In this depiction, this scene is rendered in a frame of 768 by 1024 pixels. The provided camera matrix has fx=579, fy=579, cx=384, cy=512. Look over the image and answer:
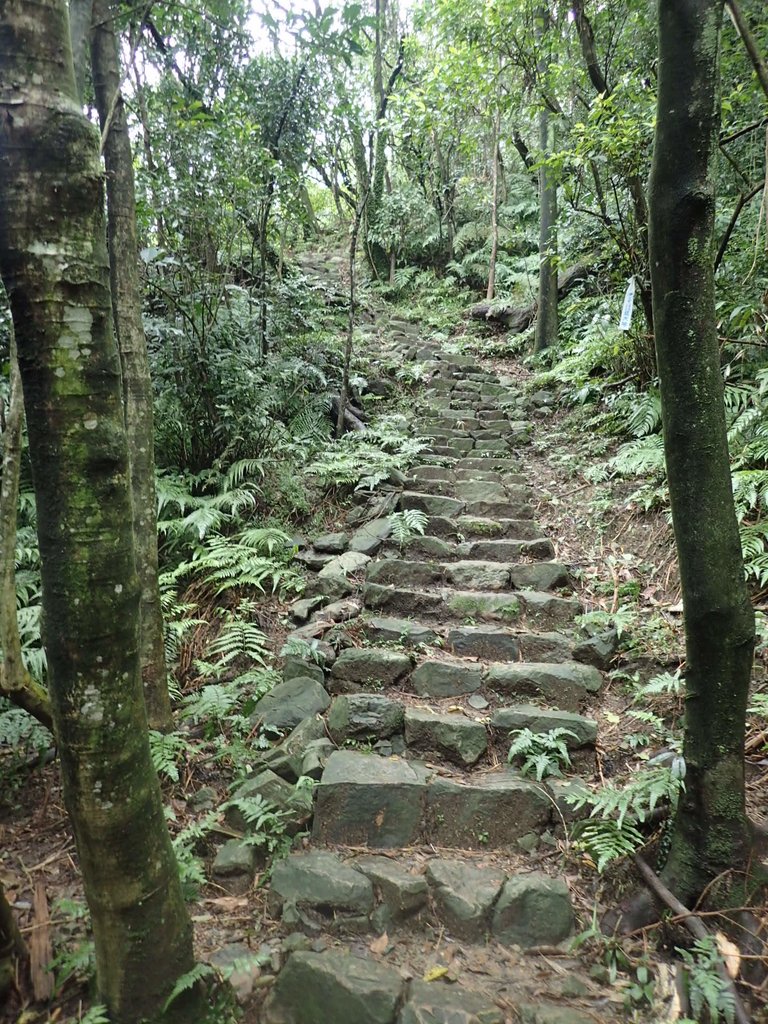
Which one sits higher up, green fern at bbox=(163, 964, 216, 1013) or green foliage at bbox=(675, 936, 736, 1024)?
green fern at bbox=(163, 964, 216, 1013)

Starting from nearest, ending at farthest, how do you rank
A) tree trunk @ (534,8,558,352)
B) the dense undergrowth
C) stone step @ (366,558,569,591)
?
1. the dense undergrowth
2. stone step @ (366,558,569,591)
3. tree trunk @ (534,8,558,352)

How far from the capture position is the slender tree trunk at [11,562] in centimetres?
244

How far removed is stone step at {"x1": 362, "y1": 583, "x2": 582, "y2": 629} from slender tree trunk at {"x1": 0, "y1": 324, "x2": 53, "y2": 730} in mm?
2408

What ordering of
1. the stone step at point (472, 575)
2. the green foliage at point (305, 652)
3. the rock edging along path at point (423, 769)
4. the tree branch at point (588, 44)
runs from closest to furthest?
1. the rock edging along path at point (423, 769)
2. the green foliage at point (305, 652)
3. the stone step at point (472, 575)
4. the tree branch at point (588, 44)

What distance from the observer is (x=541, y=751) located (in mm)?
3174

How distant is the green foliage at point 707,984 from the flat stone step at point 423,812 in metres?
0.81

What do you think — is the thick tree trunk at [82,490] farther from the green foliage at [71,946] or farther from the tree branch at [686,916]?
the tree branch at [686,916]

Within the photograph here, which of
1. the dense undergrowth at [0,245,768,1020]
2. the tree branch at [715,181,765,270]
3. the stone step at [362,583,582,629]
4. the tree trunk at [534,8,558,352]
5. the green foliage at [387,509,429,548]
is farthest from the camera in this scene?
the tree trunk at [534,8,558,352]

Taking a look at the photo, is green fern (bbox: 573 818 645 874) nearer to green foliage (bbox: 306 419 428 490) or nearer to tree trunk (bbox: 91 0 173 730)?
tree trunk (bbox: 91 0 173 730)

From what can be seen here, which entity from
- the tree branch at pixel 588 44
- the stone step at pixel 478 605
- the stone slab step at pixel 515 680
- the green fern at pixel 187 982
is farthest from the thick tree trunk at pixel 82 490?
the tree branch at pixel 588 44

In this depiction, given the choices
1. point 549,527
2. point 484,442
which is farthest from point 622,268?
point 549,527

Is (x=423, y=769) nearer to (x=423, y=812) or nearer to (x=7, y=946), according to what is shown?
(x=423, y=812)

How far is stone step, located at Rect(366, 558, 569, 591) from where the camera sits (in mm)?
4703

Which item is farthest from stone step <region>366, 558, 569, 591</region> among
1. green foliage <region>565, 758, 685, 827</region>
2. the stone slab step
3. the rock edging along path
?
green foliage <region>565, 758, 685, 827</region>
